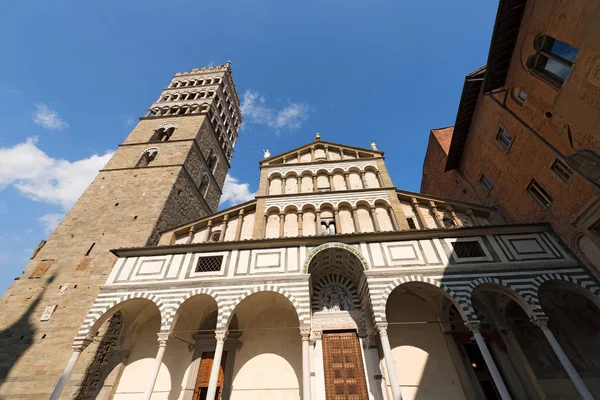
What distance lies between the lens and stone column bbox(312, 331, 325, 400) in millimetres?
9070

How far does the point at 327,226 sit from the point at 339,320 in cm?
403

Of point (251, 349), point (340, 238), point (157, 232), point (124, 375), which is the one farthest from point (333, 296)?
point (157, 232)

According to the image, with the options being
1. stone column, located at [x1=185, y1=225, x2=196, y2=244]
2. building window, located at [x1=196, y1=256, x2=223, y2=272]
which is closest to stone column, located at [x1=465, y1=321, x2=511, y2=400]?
building window, located at [x1=196, y1=256, x2=223, y2=272]

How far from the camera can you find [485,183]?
1316 centimetres

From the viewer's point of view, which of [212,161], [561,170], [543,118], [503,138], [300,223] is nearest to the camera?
[561,170]

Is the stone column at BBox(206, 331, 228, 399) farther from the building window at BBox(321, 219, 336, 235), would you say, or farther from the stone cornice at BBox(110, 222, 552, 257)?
the building window at BBox(321, 219, 336, 235)

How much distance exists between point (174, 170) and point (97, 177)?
4755mm

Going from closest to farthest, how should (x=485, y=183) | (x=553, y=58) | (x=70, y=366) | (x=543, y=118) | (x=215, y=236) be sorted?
(x=70, y=366)
(x=553, y=58)
(x=543, y=118)
(x=215, y=236)
(x=485, y=183)

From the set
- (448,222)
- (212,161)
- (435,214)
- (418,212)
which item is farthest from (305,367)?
(212,161)

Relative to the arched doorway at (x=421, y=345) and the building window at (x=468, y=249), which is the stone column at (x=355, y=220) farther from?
the building window at (x=468, y=249)

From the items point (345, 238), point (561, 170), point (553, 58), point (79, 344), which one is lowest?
point (79, 344)

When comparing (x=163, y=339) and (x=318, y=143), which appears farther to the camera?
(x=318, y=143)

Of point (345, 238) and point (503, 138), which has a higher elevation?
point (503, 138)

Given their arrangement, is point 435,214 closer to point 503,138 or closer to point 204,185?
point 503,138
